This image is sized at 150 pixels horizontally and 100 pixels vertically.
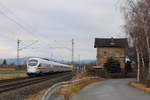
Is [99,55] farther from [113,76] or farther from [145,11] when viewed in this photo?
[145,11]

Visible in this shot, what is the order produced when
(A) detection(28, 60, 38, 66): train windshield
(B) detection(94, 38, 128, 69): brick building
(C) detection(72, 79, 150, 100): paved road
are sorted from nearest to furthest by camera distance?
(C) detection(72, 79, 150, 100): paved road, (A) detection(28, 60, 38, 66): train windshield, (B) detection(94, 38, 128, 69): brick building

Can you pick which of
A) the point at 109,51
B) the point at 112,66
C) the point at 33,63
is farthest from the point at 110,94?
the point at 109,51

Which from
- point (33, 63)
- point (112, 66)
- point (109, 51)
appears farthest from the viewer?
point (109, 51)

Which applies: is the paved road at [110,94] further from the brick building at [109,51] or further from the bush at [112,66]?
the brick building at [109,51]

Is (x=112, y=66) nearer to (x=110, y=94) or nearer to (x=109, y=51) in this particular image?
(x=109, y=51)

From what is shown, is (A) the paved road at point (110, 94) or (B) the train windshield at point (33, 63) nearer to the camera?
(A) the paved road at point (110, 94)

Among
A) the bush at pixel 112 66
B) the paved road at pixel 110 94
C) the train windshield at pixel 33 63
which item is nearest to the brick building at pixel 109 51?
the bush at pixel 112 66

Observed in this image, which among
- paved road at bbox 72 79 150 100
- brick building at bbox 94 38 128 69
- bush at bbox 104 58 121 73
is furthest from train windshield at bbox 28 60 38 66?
brick building at bbox 94 38 128 69

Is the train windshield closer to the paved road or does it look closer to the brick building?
the paved road

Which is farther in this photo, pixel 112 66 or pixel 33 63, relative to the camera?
pixel 112 66

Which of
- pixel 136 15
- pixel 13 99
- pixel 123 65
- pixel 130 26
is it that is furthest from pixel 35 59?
pixel 123 65

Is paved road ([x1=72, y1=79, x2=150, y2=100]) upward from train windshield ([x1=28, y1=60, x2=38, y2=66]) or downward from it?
downward

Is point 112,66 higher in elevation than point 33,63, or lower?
lower

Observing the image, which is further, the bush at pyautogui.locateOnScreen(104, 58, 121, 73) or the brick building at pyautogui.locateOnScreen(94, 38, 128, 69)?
the brick building at pyautogui.locateOnScreen(94, 38, 128, 69)
